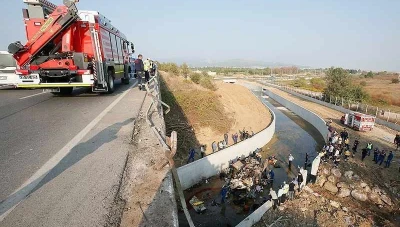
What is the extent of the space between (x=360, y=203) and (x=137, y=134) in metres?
12.6

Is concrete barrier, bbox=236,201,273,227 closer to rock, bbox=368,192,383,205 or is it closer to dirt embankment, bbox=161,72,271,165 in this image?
rock, bbox=368,192,383,205

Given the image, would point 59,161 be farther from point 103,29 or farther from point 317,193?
point 317,193

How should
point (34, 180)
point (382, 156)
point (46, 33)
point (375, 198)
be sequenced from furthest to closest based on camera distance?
point (382, 156) → point (375, 198) → point (46, 33) → point (34, 180)

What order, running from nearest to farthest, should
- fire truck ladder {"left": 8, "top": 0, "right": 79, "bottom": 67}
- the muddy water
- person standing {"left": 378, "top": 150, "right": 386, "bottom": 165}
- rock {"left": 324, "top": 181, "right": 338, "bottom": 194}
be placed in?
fire truck ladder {"left": 8, "top": 0, "right": 79, "bottom": 67}, the muddy water, rock {"left": 324, "top": 181, "right": 338, "bottom": 194}, person standing {"left": 378, "top": 150, "right": 386, "bottom": 165}

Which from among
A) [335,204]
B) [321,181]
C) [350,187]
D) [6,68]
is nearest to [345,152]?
[350,187]

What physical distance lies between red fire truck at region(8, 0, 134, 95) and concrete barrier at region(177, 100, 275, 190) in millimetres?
6155

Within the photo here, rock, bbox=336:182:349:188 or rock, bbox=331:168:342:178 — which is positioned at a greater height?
rock, bbox=331:168:342:178

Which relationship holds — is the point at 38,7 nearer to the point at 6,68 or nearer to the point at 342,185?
the point at 6,68

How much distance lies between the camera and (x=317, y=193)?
1323cm

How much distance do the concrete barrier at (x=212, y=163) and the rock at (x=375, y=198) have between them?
7.75 meters

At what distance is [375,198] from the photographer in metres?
12.9

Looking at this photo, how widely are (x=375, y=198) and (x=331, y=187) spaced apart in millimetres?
2045

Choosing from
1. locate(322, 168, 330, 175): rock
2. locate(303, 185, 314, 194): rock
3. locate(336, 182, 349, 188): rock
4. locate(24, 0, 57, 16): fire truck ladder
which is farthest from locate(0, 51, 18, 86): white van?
locate(336, 182, 349, 188): rock

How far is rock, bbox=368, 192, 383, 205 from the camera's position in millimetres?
12770
